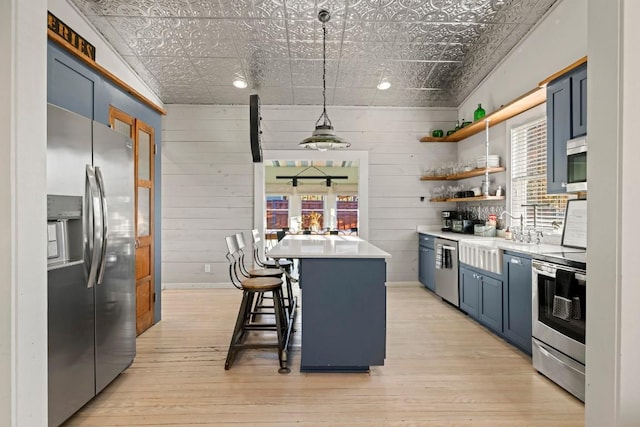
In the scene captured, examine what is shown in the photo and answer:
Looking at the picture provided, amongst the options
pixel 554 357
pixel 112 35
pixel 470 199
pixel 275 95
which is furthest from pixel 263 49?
pixel 554 357

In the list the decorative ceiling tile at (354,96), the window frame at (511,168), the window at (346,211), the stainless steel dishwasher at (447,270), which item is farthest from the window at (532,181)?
the window at (346,211)

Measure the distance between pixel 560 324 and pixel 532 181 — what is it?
1.97m

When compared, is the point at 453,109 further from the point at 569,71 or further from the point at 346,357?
the point at 346,357

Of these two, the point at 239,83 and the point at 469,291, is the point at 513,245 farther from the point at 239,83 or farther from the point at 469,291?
the point at 239,83

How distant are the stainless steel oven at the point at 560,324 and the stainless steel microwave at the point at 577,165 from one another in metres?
0.66

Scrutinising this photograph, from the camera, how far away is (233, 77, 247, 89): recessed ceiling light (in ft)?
16.0

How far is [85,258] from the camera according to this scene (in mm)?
2115

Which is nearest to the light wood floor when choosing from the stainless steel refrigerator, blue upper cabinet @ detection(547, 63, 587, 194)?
the stainless steel refrigerator

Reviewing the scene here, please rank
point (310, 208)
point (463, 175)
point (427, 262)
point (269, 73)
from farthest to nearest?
point (310, 208) → point (427, 262) → point (463, 175) → point (269, 73)

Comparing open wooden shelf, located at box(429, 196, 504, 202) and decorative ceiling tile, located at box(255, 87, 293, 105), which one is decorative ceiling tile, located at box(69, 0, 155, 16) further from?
open wooden shelf, located at box(429, 196, 504, 202)

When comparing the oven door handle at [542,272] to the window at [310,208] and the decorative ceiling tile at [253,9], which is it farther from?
the window at [310,208]

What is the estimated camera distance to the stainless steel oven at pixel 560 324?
226 cm

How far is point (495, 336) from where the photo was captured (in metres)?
3.53
